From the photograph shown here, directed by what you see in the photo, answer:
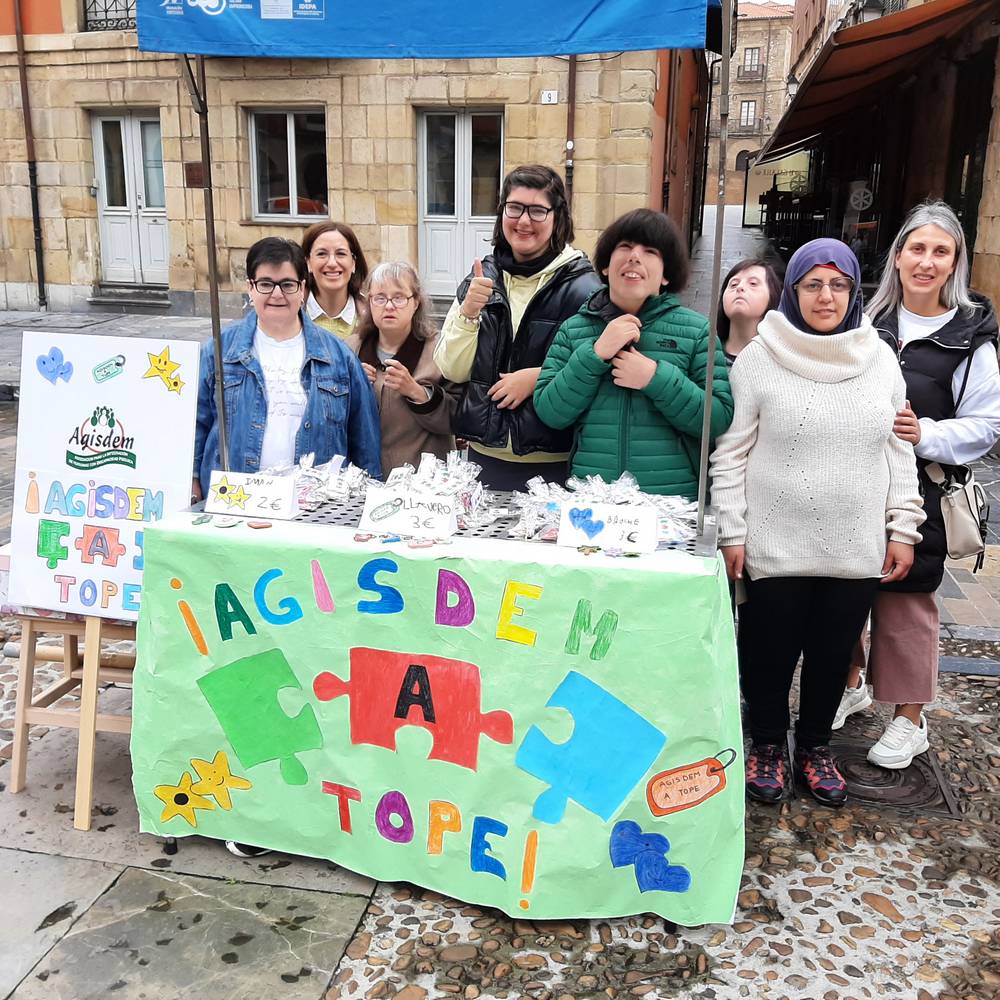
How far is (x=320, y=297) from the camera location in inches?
156

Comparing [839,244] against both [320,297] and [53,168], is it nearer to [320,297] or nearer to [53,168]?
[320,297]

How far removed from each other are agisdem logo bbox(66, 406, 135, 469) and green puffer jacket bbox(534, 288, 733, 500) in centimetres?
126

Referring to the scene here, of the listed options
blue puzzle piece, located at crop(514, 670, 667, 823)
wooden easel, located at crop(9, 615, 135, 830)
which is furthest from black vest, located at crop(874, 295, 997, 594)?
wooden easel, located at crop(9, 615, 135, 830)

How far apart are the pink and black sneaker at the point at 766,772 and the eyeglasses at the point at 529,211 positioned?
1.85 metres

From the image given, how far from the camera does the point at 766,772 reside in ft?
10.2

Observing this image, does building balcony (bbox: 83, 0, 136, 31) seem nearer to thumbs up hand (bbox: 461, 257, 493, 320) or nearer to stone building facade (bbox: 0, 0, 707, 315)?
stone building facade (bbox: 0, 0, 707, 315)

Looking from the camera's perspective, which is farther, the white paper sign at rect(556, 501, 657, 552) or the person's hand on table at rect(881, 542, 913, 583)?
the person's hand on table at rect(881, 542, 913, 583)

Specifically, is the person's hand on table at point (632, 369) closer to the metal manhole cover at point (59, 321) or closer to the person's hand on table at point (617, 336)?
the person's hand on table at point (617, 336)

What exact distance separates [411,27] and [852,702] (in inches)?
110

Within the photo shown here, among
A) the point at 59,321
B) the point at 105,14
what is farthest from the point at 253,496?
the point at 105,14

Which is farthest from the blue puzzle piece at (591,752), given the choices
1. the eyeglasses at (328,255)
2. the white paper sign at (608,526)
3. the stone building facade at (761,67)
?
the stone building facade at (761,67)

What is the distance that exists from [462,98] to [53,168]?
20.9 feet

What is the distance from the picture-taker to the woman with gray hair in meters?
2.97

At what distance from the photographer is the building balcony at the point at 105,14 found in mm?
13633
